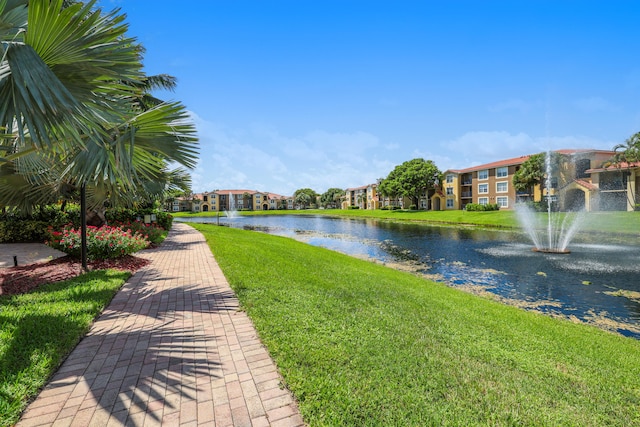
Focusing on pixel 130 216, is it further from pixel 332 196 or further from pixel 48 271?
pixel 332 196

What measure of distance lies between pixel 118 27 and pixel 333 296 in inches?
220

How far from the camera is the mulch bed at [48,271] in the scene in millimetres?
6680

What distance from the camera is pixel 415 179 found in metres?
60.6

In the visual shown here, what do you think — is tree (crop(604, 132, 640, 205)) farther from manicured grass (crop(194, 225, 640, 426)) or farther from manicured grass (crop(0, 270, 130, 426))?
manicured grass (crop(0, 270, 130, 426))

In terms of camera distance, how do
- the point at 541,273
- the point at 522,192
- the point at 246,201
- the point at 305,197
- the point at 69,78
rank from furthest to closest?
the point at 246,201, the point at 305,197, the point at 522,192, the point at 541,273, the point at 69,78

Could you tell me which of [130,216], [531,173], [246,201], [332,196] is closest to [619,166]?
[531,173]

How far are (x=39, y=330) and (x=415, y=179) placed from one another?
61.3 m

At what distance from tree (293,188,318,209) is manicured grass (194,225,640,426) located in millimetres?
113419

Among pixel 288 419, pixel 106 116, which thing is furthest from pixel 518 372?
pixel 106 116

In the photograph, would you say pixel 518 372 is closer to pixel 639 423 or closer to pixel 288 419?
pixel 639 423

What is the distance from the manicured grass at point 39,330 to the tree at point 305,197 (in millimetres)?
113393

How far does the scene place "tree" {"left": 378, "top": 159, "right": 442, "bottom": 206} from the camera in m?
60.0

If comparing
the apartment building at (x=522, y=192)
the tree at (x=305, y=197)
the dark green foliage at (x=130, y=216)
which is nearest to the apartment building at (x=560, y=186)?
the apartment building at (x=522, y=192)

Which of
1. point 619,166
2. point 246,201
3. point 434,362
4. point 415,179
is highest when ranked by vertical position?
point 415,179
